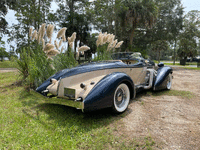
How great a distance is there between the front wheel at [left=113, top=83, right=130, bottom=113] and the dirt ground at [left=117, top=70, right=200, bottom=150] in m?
0.19

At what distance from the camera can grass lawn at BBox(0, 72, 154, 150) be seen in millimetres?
2010

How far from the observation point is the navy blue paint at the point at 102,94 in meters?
2.40

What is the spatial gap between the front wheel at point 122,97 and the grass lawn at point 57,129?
153 mm

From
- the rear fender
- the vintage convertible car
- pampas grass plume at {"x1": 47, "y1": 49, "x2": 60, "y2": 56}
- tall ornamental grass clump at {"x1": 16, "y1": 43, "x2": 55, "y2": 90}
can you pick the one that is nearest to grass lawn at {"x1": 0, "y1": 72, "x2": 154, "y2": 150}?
the vintage convertible car

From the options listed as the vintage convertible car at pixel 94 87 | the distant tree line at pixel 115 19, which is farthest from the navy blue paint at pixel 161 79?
the distant tree line at pixel 115 19

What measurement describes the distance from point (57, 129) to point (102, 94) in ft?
3.14

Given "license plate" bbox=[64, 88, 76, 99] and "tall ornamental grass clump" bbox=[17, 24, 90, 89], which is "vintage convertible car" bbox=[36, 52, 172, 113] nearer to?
"license plate" bbox=[64, 88, 76, 99]

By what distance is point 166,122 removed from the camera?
8.77 ft

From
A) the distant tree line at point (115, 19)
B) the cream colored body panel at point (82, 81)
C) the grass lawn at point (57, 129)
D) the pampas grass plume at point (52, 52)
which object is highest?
the distant tree line at point (115, 19)

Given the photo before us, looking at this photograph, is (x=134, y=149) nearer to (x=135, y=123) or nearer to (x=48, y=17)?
(x=135, y=123)

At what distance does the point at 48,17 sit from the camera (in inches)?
533

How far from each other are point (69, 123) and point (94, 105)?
62 centimetres

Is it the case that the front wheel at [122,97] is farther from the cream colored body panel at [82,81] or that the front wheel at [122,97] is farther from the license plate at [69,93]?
the license plate at [69,93]

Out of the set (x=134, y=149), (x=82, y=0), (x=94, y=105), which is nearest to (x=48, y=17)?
(x=82, y=0)
